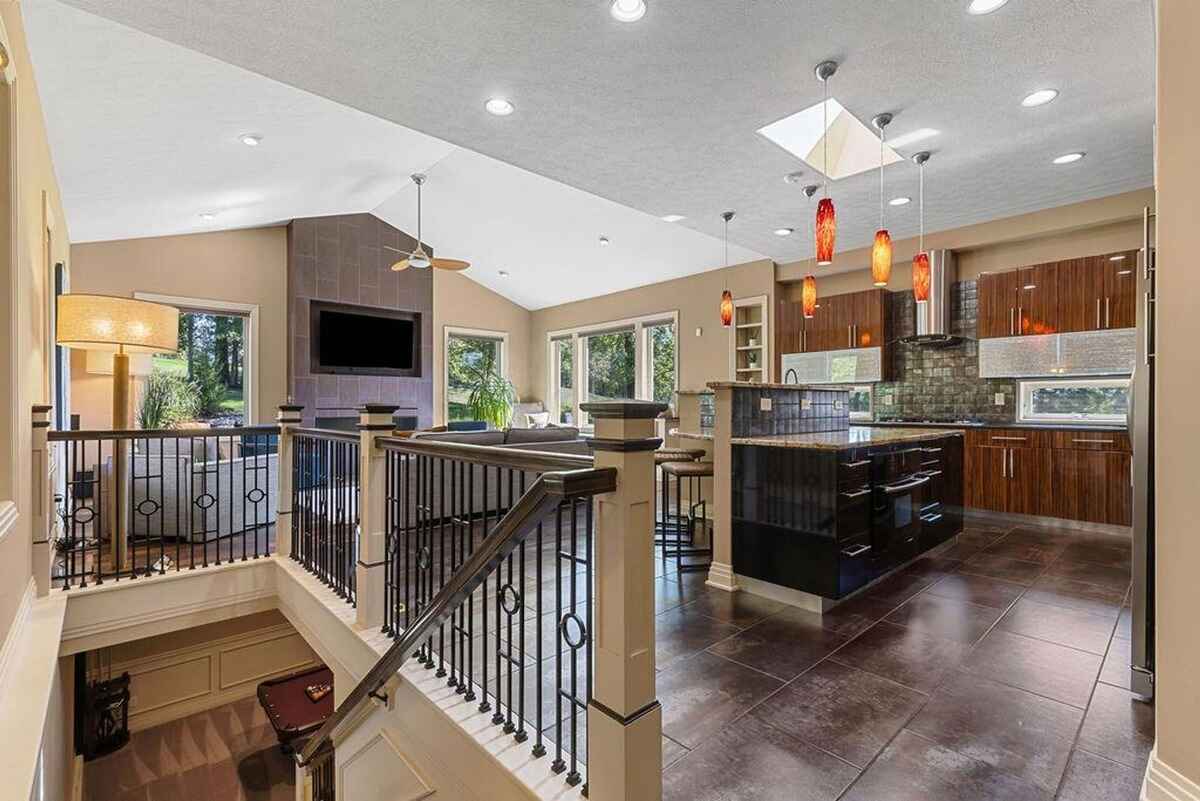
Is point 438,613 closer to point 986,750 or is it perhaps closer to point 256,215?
point 986,750

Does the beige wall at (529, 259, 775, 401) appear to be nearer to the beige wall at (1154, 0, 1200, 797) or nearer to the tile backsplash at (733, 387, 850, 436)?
the tile backsplash at (733, 387, 850, 436)

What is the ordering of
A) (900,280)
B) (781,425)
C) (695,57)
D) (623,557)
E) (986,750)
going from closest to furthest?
1. (623,557)
2. (986,750)
3. (695,57)
4. (781,425)
5. (900,280)

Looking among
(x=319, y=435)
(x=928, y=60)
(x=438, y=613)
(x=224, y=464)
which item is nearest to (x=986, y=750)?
(x=438, y=613)

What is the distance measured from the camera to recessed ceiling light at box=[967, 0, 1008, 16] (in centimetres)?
236

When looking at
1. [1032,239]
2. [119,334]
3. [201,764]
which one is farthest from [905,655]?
[201,764]

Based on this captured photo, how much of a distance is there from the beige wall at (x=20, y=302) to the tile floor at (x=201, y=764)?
2.15 metres

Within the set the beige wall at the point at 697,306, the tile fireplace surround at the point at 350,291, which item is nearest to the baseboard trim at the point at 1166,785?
the beige wall at the point at 697,306

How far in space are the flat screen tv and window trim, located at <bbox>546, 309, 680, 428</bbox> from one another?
240 centimetres

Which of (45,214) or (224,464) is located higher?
(45,214)

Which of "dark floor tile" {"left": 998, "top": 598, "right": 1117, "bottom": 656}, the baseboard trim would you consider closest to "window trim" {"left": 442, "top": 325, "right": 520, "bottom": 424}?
"dark floor tile" {"left": 998, "top": 598, "right": 1117, "bottom": 656}

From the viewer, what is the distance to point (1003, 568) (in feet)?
12.1

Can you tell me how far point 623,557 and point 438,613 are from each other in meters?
0.87

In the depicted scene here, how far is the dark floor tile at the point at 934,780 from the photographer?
5.28 feet

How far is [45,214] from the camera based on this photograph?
3.24 m
